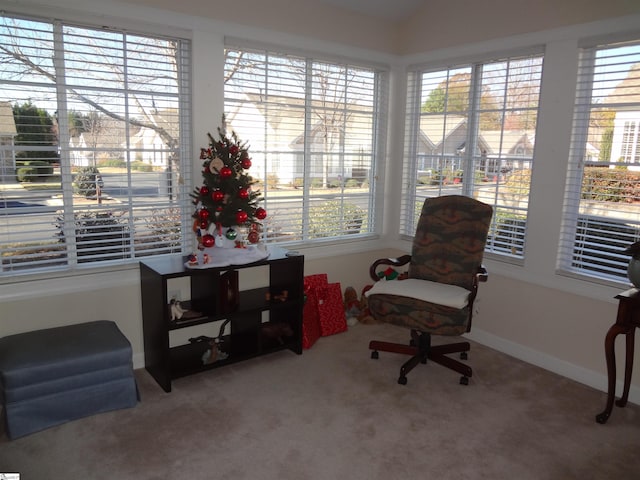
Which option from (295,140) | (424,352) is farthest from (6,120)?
(424,352)

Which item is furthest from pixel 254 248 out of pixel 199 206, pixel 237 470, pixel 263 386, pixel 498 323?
pixel 498 323

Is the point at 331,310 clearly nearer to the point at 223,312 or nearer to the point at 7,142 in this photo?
the point at 223,312

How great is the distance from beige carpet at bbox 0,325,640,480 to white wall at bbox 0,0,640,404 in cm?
31

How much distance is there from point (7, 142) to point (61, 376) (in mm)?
1275

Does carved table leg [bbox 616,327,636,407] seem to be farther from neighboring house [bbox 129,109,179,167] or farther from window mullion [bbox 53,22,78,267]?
window mullion [bbox 53,22,78,267]

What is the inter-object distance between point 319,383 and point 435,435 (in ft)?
2.61

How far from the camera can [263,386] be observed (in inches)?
117

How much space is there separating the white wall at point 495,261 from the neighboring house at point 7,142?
0.53 meters

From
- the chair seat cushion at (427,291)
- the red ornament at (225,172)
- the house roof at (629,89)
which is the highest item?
the house roof at (629,89)

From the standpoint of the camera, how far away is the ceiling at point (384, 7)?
3.72m

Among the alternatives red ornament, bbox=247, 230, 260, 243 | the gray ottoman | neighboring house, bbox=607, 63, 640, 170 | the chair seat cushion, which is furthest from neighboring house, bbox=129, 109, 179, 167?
neighboring house, bbox=607, 63, 640, 170

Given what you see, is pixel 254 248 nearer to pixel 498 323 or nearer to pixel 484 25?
pixel 498 323

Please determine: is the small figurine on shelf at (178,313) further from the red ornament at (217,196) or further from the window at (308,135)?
the window at (308,135)

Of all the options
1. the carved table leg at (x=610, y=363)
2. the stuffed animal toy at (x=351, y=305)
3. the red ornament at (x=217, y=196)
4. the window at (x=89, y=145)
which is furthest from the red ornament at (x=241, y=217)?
the carved table leg at (x=610, y=363)
